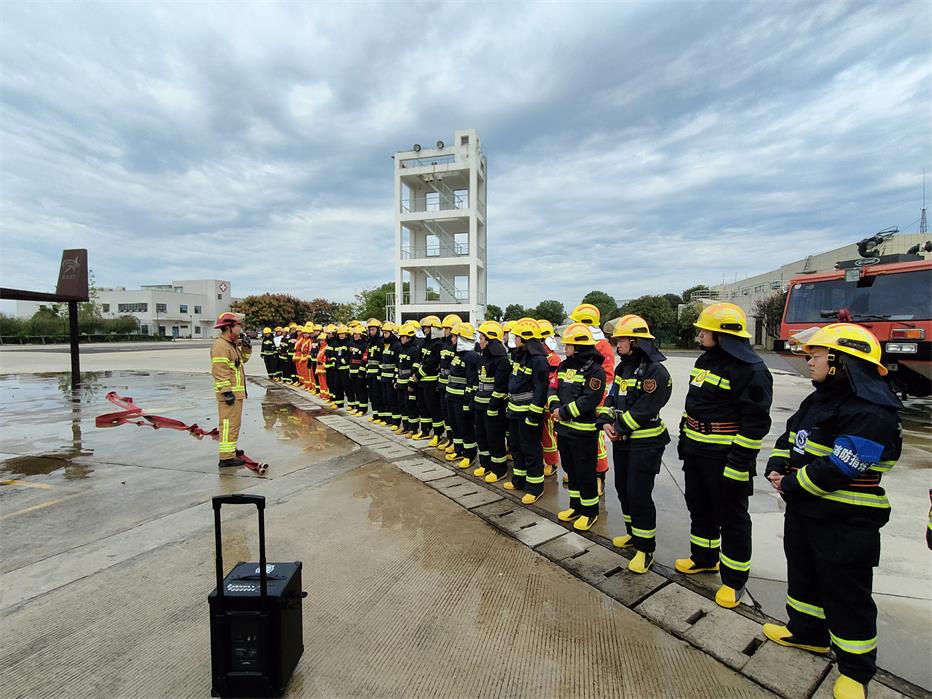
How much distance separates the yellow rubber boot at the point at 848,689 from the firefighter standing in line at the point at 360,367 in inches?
329

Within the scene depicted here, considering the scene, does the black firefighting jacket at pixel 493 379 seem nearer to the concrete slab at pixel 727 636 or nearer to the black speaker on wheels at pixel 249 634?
the concrete slab at pixel 727 636

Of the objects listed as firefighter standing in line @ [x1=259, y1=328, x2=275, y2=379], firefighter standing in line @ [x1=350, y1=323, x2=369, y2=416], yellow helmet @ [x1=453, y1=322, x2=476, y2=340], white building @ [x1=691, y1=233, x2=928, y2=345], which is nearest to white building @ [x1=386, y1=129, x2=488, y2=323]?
firefighter standing in line @ [x1=259, y1=328, x2=275, y2=379]

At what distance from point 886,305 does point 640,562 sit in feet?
28.9

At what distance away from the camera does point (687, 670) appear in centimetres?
241

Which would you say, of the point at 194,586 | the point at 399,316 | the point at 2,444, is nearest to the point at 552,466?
the point at 194,586

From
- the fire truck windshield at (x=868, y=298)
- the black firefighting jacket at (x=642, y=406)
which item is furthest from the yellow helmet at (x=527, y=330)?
the fire truck windshield at (x=868, y=298)

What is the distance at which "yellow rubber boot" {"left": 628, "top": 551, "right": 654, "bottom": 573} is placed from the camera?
336 cm

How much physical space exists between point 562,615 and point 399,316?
2849 cm

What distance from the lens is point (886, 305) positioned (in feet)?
27.9

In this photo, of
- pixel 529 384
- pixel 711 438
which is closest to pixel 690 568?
pixel 711 438

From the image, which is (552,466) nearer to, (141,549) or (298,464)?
(298,464)

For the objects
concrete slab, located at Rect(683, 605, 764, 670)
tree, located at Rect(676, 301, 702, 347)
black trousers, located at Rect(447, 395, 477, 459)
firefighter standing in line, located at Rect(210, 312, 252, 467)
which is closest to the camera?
concrete slab, located at Rect(683, 605, 764, 670)

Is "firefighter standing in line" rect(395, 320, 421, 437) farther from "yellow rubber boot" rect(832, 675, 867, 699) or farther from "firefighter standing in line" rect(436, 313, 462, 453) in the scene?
"yellow rubber boot" rect(832, 675, 867, 699)

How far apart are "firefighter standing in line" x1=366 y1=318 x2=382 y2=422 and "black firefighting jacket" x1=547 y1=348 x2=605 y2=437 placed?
5067 mm
